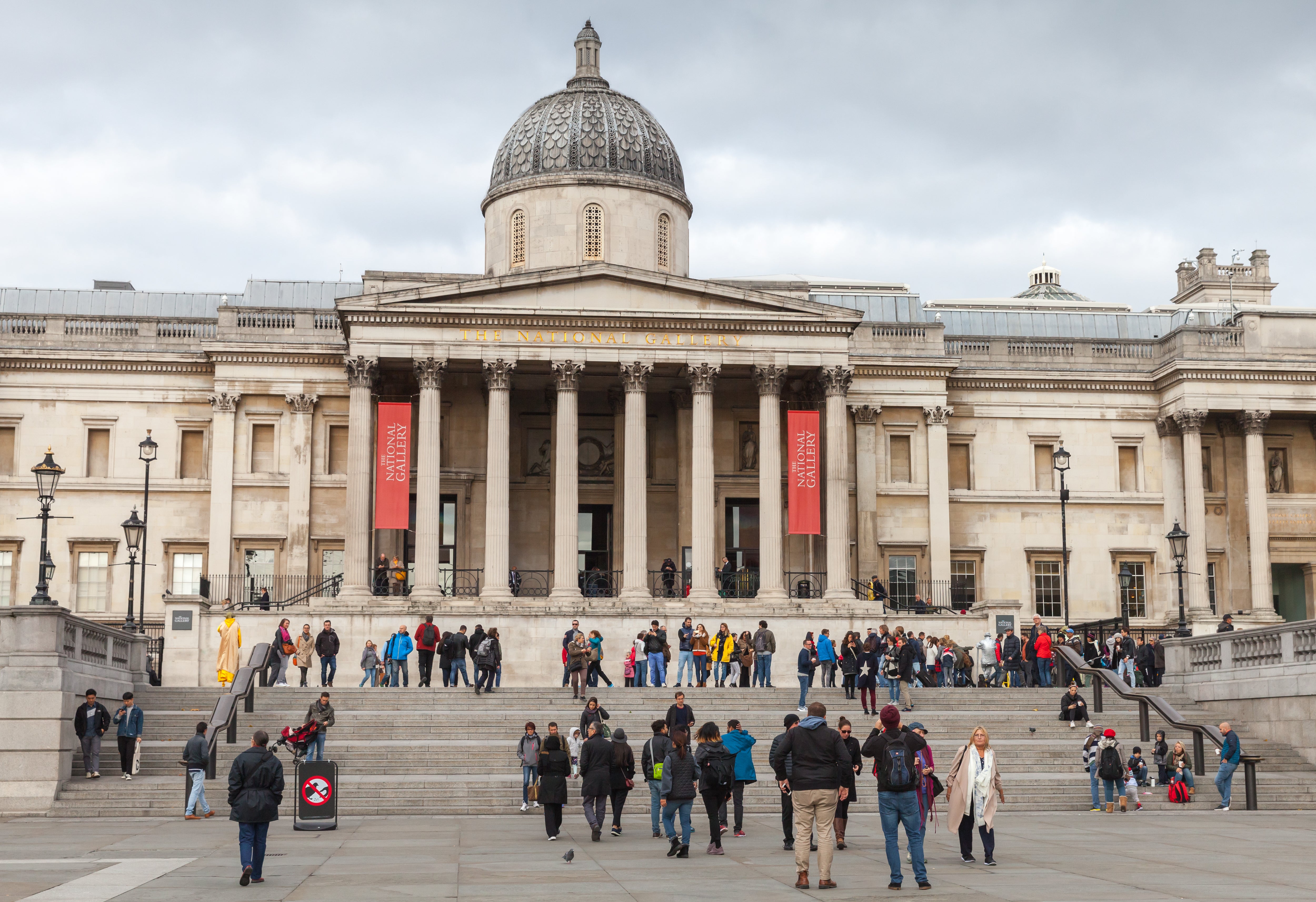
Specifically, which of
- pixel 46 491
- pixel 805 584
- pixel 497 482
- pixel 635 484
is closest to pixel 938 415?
pixel 805 584

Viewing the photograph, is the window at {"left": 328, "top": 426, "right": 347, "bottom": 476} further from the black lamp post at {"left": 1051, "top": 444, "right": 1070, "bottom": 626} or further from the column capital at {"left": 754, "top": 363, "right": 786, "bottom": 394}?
the black lamp post at {"left": 1051, "top": 444, "right": 1070, "bottom": 626}

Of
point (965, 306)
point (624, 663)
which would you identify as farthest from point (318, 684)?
point (965, 306)

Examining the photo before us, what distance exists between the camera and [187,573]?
4916cm

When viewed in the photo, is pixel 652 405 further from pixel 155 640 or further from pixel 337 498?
pixel 155 640

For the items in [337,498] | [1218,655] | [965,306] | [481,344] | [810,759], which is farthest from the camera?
[965,306]

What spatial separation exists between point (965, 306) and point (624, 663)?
2714 cm

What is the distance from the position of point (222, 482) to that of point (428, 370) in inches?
357

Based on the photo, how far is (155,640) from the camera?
4116cm

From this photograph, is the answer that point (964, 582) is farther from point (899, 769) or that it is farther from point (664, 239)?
point (899, 769)

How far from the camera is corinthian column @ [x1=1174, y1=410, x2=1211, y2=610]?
166 ft

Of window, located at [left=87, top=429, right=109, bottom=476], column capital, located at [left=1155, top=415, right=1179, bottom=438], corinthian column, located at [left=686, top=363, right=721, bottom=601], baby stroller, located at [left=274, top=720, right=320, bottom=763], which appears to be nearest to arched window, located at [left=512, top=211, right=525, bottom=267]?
corinthian column, located at [left=686, top=363, right=721, bottom=601]

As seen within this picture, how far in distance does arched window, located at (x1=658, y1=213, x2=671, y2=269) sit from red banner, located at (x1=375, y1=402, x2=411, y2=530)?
11.1m

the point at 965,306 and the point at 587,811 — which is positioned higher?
the point at 965,306

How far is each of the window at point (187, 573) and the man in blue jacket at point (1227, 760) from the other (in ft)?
109
